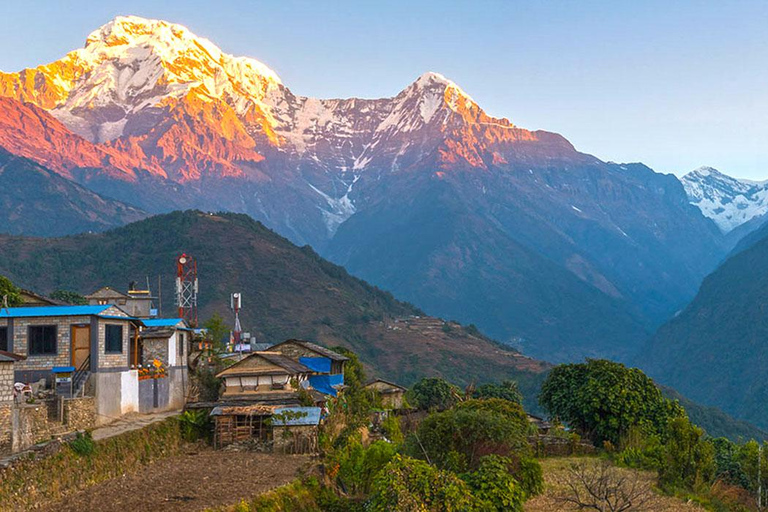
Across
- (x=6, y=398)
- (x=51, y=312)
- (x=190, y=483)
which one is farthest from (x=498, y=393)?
(x=6, y=398)

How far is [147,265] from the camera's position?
157 meters

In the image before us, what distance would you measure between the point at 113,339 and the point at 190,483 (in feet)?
Answer: 29.5

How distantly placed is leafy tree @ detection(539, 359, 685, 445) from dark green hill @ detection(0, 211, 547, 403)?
79.1 meters

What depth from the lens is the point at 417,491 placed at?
89.4ft

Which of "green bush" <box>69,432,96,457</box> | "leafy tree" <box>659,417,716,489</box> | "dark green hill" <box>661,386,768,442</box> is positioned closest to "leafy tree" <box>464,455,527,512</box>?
"green bush" <box>69,432,96,457</box>

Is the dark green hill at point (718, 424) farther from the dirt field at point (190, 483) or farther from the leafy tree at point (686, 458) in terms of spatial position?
the dirt field at point (190, 483)

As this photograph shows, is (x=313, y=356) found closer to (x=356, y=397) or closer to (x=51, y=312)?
(x=356, y=397)

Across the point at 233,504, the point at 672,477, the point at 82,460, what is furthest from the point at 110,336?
the point at 672,477

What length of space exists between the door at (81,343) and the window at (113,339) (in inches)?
26.9

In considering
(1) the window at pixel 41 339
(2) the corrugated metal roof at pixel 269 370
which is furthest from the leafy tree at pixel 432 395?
(1) the window at pixel 41 339

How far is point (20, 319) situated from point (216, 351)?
20.5 meters

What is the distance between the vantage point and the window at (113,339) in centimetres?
3791

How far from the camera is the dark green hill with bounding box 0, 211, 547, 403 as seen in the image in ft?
476

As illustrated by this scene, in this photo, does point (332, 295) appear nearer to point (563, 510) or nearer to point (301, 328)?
point (301, 328)
